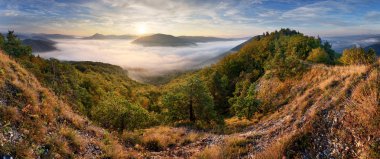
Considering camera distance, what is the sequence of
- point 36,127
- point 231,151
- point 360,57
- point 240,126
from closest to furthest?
point 36,127 → point 231,151 → point 240,126 → point 360,57

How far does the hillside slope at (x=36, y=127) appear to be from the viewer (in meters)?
11.3

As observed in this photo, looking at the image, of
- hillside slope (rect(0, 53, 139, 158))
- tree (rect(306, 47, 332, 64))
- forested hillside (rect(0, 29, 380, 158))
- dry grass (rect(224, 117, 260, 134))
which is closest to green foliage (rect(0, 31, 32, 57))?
forested hillside (rect(0, 29, 380, 158))

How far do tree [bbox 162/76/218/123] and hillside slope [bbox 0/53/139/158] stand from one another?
23.9 m

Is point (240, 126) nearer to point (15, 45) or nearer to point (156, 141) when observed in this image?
point (156, 141)

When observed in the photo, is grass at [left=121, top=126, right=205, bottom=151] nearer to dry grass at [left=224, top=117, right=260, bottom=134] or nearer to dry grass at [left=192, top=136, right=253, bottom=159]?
dry grass at [left=224, top=117, right=260, bottom=134]

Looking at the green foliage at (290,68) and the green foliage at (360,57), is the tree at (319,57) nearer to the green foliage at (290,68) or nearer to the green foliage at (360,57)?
the green foliage at (360,57)

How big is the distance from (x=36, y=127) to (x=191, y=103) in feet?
98.9

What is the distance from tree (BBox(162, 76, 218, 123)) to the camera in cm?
4197

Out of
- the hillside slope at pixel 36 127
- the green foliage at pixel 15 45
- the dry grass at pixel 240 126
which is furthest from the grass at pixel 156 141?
the green foliage at pixel 15 45

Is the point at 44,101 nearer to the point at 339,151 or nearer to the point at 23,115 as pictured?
the point at 23,115

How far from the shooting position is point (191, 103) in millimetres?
42531

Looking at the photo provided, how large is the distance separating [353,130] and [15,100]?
1557cm

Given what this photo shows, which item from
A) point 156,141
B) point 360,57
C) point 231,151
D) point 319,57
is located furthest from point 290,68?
point 231,151

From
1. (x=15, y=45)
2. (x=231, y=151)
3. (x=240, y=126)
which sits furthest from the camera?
(x=15, y=45)
